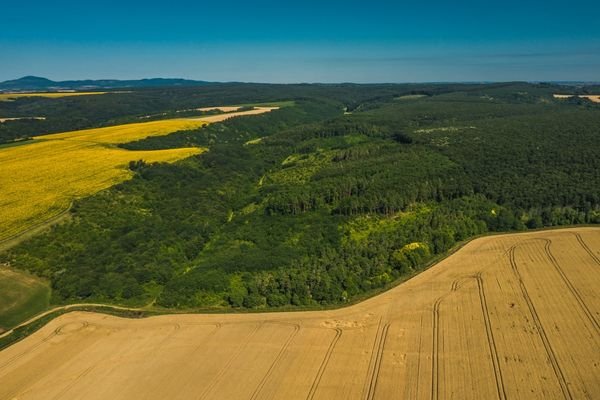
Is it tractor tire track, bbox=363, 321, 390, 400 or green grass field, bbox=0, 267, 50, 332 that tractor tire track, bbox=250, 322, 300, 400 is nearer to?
tractor tire track, bbox=363, 321, 390, 400

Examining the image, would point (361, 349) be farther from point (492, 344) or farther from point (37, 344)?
point (37, 344)

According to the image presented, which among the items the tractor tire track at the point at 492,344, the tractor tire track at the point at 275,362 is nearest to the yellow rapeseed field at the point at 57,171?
the tractor tire track at the point at 275,362

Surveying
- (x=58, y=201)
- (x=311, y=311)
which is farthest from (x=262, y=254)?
(x=58, y=201)

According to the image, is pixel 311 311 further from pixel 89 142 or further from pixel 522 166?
pixel 89 142

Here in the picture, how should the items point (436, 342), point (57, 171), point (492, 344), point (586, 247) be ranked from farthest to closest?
point (57, 171) → point (586, 247) → point (436, 342) → point (492, 344)

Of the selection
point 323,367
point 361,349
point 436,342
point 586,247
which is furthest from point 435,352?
point 586,247

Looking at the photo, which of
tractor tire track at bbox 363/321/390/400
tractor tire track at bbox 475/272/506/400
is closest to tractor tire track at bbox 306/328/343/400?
tractor tire track at bbox 363/321/390/400
